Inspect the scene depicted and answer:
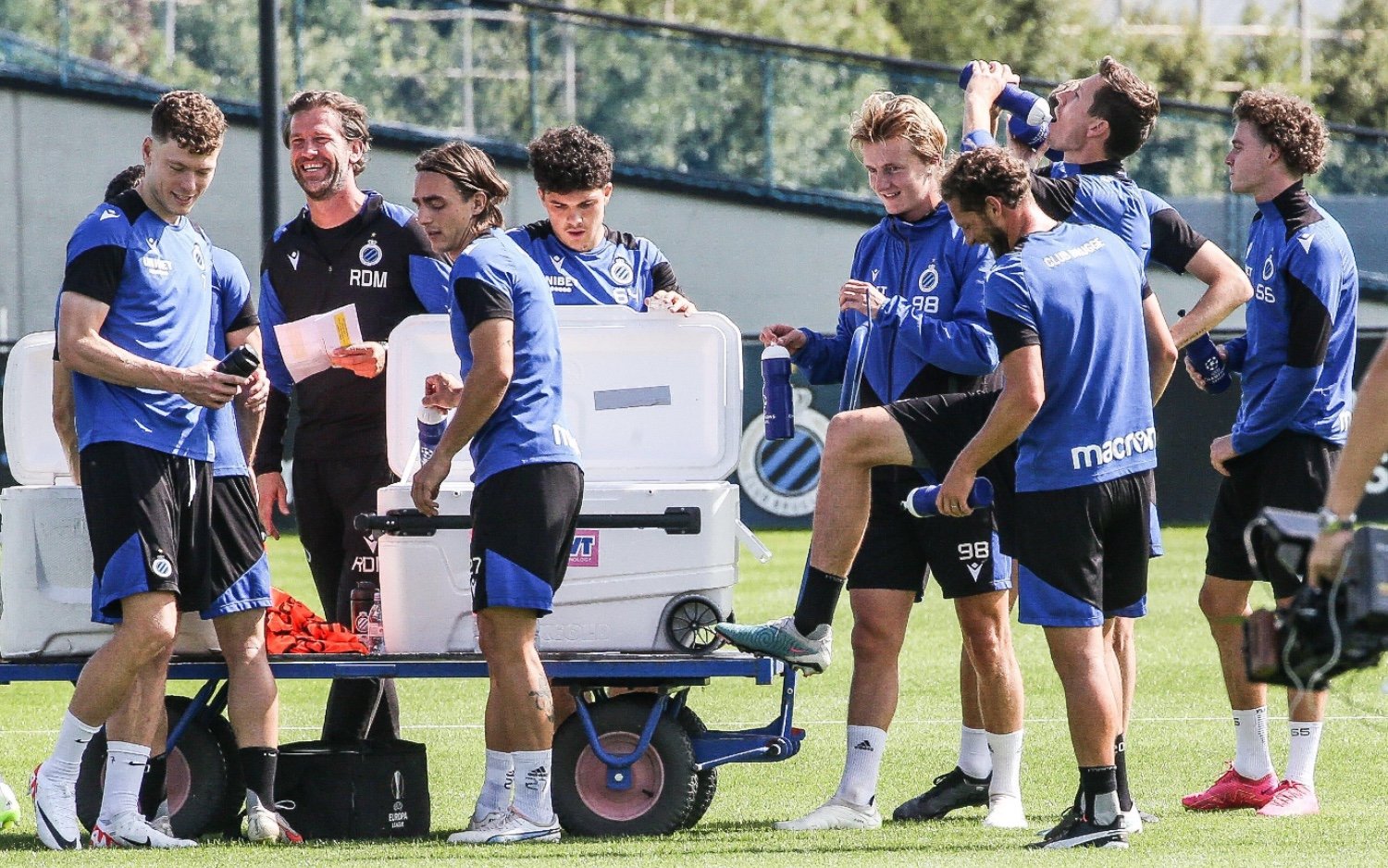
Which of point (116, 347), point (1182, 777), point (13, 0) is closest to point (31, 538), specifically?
point (116, 347)

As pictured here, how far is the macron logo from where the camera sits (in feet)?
18.9

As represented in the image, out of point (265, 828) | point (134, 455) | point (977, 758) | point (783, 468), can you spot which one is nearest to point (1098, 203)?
point (977, 758)

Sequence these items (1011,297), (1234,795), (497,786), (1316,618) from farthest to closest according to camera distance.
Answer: (1234,795), (497,786), (1011,297), (1316,618)

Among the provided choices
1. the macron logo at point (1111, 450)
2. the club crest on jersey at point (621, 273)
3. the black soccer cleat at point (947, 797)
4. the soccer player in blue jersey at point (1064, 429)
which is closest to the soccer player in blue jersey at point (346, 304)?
the club crest on jersey at point (621, 273)

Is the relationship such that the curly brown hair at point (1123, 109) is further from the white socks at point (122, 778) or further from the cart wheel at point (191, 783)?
the white socks at point (122, 778)

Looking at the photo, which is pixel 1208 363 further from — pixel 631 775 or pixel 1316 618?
pixel 1316 618

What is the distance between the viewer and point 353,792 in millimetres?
6367

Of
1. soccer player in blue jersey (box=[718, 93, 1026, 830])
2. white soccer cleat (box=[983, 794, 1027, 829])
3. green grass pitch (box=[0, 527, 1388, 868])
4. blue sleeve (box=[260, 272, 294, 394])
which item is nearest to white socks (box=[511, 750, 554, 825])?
green grass pitch (box=[0, 527, 1388, 868])

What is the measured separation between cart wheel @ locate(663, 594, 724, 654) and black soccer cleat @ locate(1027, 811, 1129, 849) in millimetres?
→ 1300

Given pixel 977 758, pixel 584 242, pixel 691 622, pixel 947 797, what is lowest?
pixel 947 797

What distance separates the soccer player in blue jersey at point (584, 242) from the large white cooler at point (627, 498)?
A: 189 mm

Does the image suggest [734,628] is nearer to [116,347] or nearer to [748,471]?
[116,347]

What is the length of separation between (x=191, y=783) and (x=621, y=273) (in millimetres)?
2285

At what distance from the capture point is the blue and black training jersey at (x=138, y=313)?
20.0ft
